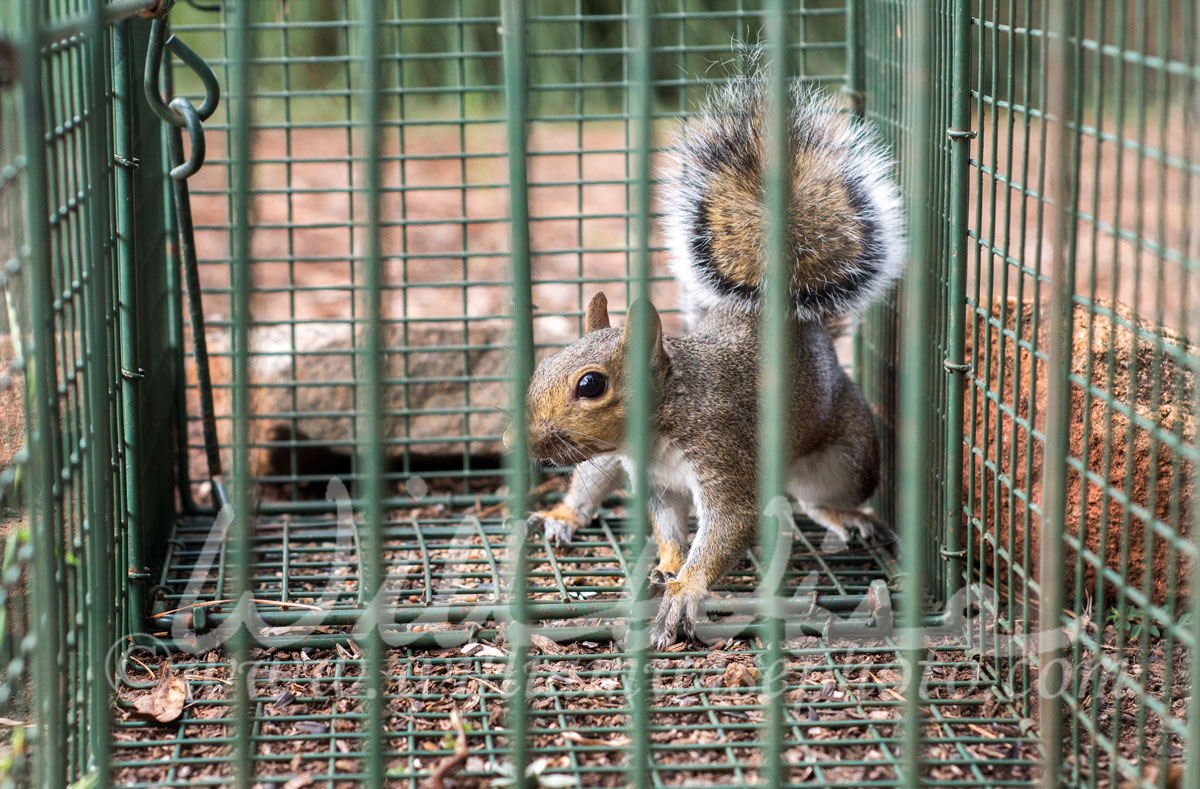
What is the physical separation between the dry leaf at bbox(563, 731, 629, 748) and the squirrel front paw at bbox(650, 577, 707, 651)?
0.48m

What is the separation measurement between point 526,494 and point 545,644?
137 cm

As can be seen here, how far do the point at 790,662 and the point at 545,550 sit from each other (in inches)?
36.6

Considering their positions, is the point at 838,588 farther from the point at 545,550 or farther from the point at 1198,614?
the point at 1198,614

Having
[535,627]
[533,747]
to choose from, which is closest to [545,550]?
[535,627]

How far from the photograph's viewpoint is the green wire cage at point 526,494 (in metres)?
1.69

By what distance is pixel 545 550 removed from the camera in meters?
3.56

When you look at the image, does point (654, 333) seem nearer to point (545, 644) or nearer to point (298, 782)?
point (545, 644)

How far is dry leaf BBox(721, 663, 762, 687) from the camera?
2.72 meters

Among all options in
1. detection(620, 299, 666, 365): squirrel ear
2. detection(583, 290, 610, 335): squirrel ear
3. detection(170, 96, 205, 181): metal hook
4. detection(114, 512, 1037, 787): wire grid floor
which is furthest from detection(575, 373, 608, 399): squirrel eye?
detection(170, 96, 205, 181): metal hook

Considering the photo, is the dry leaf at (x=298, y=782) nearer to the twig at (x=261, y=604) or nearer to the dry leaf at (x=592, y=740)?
the dry leaf at (x=592, y=740)

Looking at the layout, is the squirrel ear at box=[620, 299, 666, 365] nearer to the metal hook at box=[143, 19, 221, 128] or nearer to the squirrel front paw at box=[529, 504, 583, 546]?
the squirrel front paw at box=[529, 504, 583, 546]

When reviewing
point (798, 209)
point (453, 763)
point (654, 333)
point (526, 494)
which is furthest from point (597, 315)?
point (526, 494)

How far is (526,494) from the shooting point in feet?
5.40

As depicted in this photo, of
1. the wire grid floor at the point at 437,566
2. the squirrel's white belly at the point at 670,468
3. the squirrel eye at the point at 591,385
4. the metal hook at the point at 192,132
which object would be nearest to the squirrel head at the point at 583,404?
the squirrel eye at the point at 591,385
